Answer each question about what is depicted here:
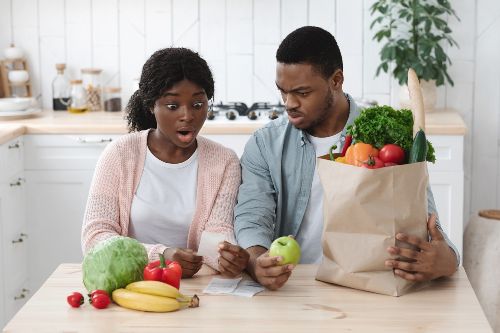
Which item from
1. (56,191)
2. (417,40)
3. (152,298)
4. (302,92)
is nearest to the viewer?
(152,298)

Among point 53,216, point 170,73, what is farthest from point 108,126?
point 170,73

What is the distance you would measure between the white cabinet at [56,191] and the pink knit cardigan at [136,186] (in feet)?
5.10

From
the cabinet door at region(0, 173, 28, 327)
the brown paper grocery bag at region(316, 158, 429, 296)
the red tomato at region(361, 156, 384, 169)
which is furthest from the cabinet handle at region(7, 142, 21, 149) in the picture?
the red tomato at region(361, 156, 384, 169)

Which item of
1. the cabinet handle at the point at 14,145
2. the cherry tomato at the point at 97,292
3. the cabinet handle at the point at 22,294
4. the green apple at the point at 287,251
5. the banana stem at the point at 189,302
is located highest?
the cabinet handle at the point at 14,145

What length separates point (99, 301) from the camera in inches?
76.2

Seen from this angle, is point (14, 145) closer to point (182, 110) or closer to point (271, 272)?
point (182, 110)

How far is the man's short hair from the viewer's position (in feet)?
7.74

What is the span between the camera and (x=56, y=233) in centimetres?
410

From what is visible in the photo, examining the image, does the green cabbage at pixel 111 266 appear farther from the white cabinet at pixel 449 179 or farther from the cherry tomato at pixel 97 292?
the white cabinet at pixel 449 179

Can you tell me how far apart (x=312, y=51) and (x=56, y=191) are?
201cm

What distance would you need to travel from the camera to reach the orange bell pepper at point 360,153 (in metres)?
1.96

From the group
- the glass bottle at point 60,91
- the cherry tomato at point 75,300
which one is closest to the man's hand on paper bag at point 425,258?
the cherry tomato at point 75,300

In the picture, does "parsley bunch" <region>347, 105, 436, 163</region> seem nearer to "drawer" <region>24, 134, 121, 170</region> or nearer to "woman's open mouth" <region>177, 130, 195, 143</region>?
"woman's open mouth" <region>177, 130, 195, 143</region>

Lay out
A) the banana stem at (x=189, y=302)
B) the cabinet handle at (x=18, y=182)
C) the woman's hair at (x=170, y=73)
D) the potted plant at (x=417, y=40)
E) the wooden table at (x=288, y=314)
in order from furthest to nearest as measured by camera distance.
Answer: the potted plant at (x=417, y=40), the cabinet handle at (x=18, y=182), the woman's hair at (x=170, y=73), the banana stem at (x=189, y=302), the wooden table at (x=288, y=314)
